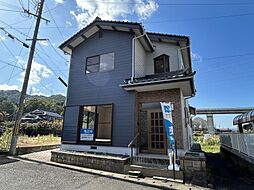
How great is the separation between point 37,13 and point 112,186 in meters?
11.3

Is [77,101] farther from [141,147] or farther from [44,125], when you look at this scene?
[44,125]

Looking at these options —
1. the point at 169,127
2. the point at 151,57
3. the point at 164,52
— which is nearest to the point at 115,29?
the point at 151,57

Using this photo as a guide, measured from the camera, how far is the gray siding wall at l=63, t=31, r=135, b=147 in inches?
286

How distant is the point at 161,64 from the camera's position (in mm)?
9016

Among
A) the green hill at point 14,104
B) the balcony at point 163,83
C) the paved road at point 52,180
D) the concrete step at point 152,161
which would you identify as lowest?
the paved road at point 52,180

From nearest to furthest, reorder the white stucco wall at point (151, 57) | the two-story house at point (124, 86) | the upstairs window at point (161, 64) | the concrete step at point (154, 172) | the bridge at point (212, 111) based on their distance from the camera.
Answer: the concrete step at point (154, 172) → the two-story house at point (124, 86) → the white stucco wall at point (151, 57) → the upstairs window at point (161, 64) → the bridge at point (212, 111)

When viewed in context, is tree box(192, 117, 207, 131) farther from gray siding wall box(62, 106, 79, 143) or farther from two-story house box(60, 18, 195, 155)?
gray siding wall box(62, 106, 79, 143)

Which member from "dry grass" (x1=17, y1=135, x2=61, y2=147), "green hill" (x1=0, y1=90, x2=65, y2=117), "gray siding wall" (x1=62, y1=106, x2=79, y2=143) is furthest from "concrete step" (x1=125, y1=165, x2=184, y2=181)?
"green hill" (x1=0, y1=90, x2=65, y2=117)

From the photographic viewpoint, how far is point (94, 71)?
885 centimetres

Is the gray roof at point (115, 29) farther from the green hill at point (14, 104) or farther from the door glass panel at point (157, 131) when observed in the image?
the green hill at point (14, 104)

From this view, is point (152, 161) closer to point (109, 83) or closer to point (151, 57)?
point (109, 83)

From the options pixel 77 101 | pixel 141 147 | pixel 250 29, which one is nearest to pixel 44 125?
pixel 77 101

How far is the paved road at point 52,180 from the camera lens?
167 inches

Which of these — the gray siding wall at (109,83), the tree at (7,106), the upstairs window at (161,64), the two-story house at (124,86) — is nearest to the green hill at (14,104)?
the tree at (7,106)
